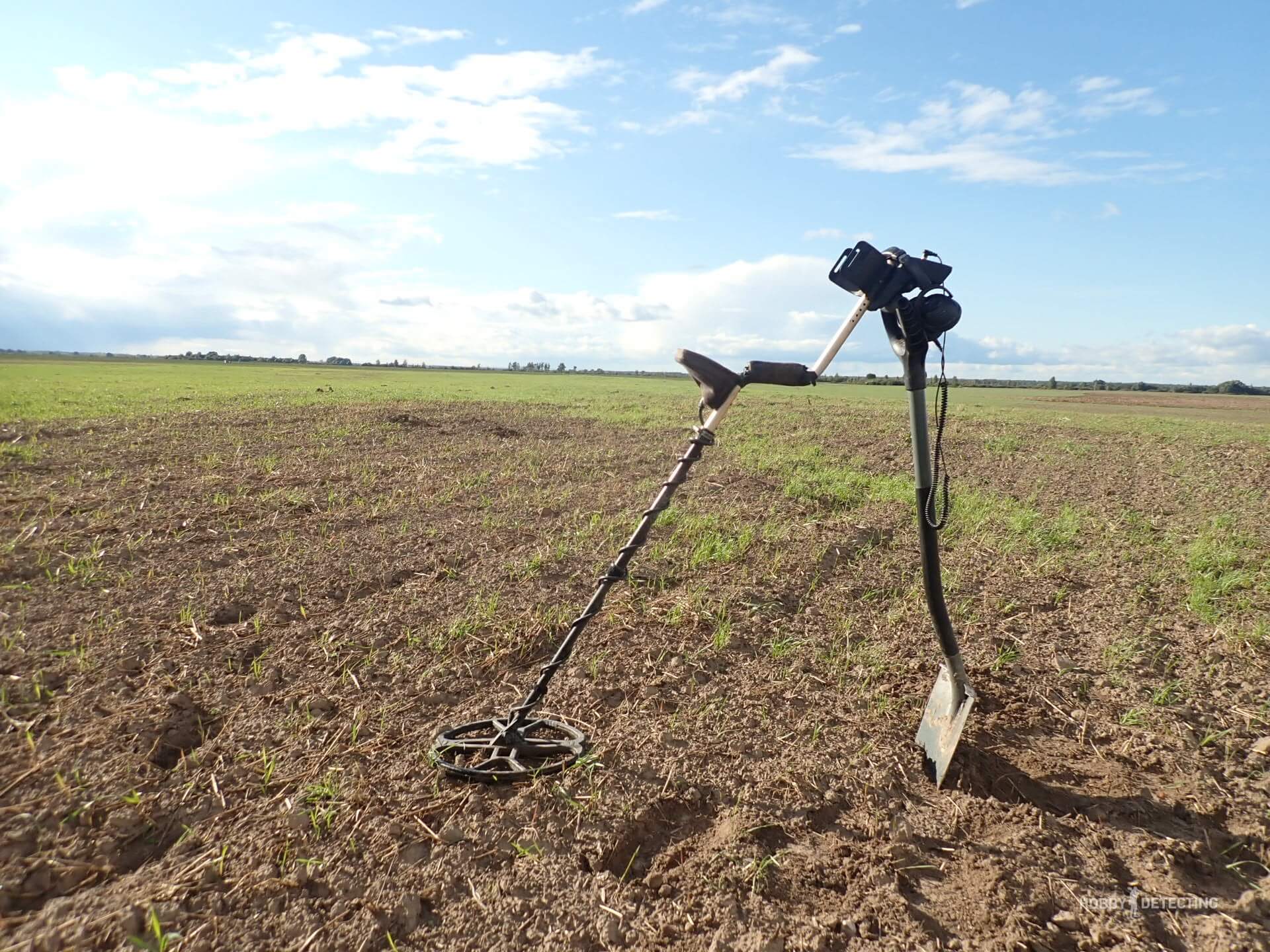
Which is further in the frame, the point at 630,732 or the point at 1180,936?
the point at 630,732

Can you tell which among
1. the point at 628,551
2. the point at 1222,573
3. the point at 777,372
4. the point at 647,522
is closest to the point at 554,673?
the point at 628,551

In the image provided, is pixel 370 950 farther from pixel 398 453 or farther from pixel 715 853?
pixel 398 453

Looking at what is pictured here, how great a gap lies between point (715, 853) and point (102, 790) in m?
2.48

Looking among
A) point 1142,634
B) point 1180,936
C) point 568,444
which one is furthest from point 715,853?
point 568,444

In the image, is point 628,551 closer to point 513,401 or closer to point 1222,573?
point 1222,573

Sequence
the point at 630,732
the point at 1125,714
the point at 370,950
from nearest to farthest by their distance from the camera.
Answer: the point at 370,950 → the point at 630,732 → the point at 1125,714

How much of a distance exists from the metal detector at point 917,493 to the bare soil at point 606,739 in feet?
0.47

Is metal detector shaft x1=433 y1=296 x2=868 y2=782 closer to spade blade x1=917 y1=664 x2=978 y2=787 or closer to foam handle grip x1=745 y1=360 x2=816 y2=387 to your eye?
foam handle grip x1=745 y1=360 x2=816 y2=387

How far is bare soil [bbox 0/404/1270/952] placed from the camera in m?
2.38

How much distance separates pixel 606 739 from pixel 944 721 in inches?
64.7

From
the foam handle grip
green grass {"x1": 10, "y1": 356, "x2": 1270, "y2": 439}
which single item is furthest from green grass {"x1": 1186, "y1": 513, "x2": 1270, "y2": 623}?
green grass {"x1": 10, "y1": 356, "x2": 1270, "y2": 439}

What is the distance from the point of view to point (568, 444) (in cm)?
1345

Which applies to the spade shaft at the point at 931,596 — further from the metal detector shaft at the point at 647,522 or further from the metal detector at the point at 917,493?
the metal detector shaft at the point at 647,522

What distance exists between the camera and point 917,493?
10.3ft
